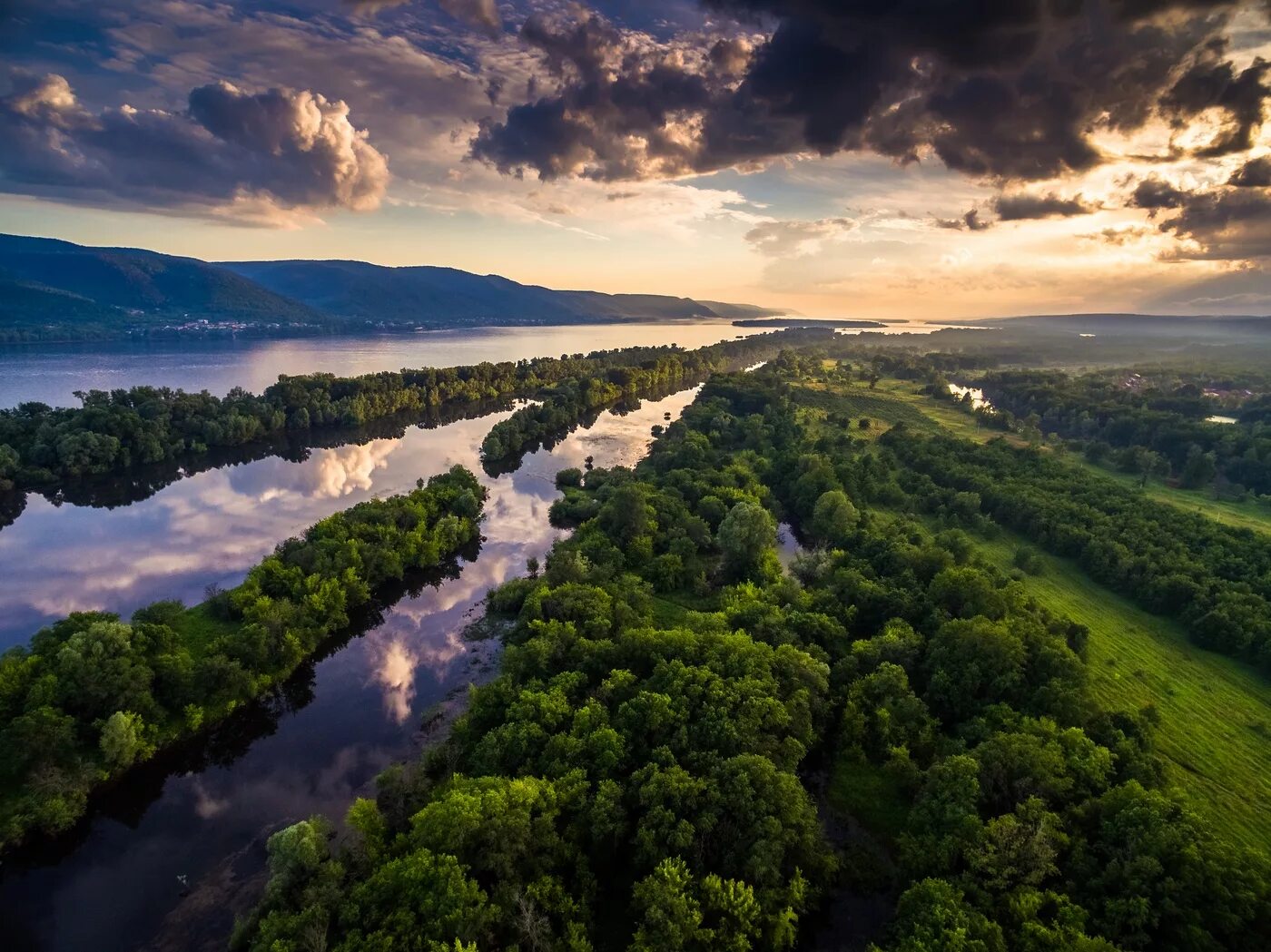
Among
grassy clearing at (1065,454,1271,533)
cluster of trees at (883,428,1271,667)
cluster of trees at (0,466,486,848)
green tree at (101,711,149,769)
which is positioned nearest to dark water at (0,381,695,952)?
green tree at (101,711,149,769)

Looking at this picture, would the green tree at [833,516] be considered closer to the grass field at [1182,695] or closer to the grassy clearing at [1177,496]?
the grass field at [1182,695]

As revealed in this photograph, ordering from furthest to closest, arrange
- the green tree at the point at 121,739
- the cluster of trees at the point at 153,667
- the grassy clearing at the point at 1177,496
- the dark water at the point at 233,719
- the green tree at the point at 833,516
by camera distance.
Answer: the grassy clearing at the point at 1177,496
the green tree at the point at 833,516
the green tree at the point at 121,739
the cluster of trees at the point at 153,667
the dark water at the point at 233,719

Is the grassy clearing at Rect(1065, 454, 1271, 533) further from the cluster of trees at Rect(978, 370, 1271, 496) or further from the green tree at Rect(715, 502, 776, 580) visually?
the green tree at Rect(715, 502, 776, 580)

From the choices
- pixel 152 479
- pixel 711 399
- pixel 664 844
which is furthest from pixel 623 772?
pixel 711 399

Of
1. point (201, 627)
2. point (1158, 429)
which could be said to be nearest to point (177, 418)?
point (201, 627)

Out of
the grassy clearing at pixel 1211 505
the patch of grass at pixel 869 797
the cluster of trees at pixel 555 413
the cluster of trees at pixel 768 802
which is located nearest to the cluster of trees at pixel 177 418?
the cluster of trees at pixel 555 413
